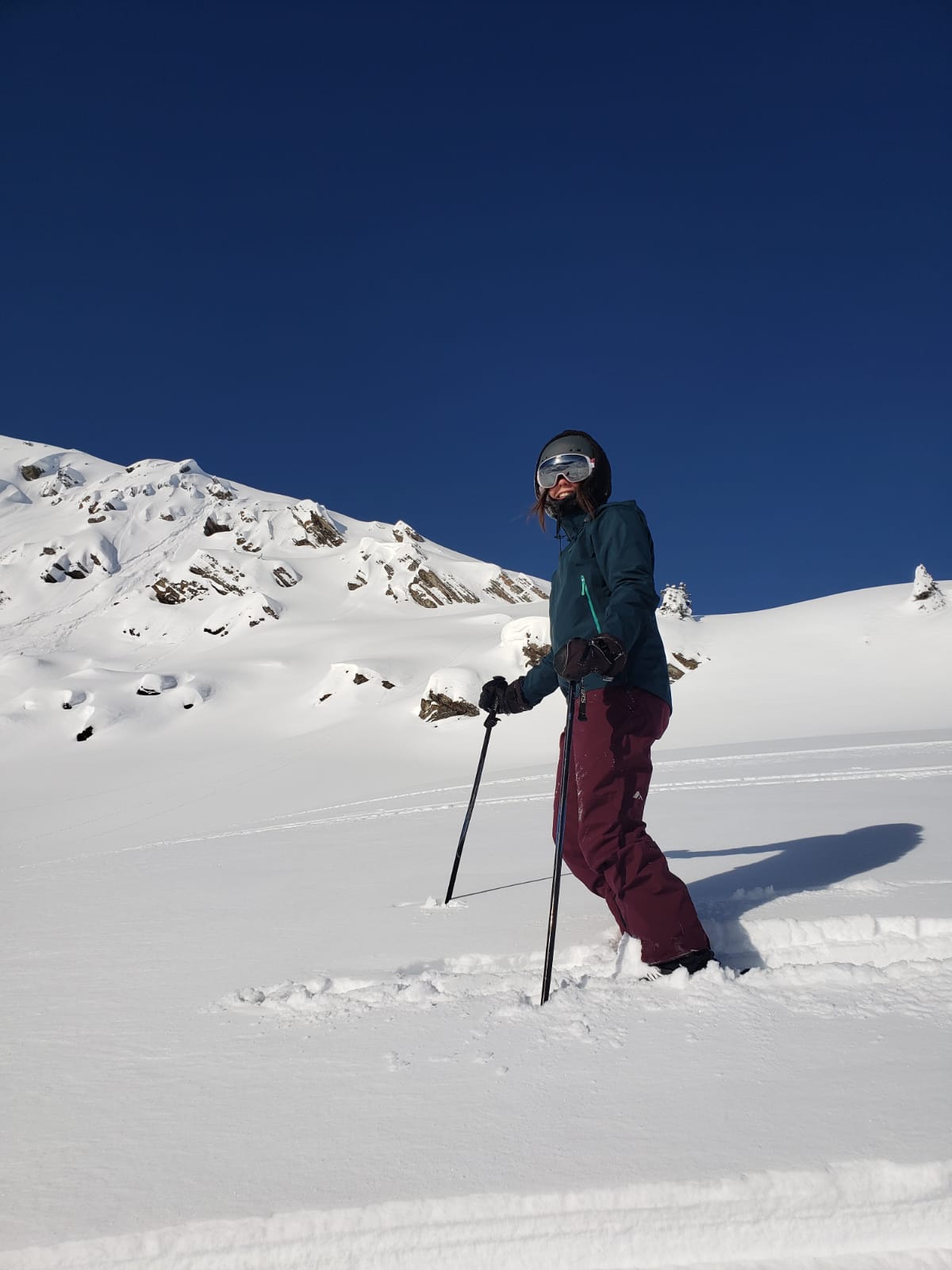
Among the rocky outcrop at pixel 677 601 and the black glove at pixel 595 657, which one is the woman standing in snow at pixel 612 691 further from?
the rocky outcrop at pixel 677 601

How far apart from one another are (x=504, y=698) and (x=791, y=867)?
1821 millimetres

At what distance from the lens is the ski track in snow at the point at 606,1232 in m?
1.16

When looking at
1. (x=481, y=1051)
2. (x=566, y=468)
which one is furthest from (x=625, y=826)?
(x=566, y=468)

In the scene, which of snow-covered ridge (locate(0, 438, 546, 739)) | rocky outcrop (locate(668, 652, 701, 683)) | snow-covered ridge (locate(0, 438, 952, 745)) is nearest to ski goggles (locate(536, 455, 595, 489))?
snow-covered ridge (locate(0, 438, 952, 745))

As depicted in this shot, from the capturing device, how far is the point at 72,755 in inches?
859

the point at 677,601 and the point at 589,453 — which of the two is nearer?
the point at 589,453

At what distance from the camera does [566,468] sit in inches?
123

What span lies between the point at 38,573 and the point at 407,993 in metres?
57.7

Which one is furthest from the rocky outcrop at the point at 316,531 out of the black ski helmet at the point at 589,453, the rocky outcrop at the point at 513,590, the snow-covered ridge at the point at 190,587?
the black ski helmet at the point at 589,453

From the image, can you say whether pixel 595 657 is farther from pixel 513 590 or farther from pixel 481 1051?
pixel 513 590

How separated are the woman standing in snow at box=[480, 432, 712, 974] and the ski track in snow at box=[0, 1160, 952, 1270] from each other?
3.69ft

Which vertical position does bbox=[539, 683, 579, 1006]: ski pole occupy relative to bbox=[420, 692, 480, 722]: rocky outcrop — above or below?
below

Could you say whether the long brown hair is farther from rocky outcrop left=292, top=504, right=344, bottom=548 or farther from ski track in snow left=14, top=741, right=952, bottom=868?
rocky outcrop left=292, top=504, right=344, bottom=548

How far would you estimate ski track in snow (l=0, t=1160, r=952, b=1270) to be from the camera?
1.16m
